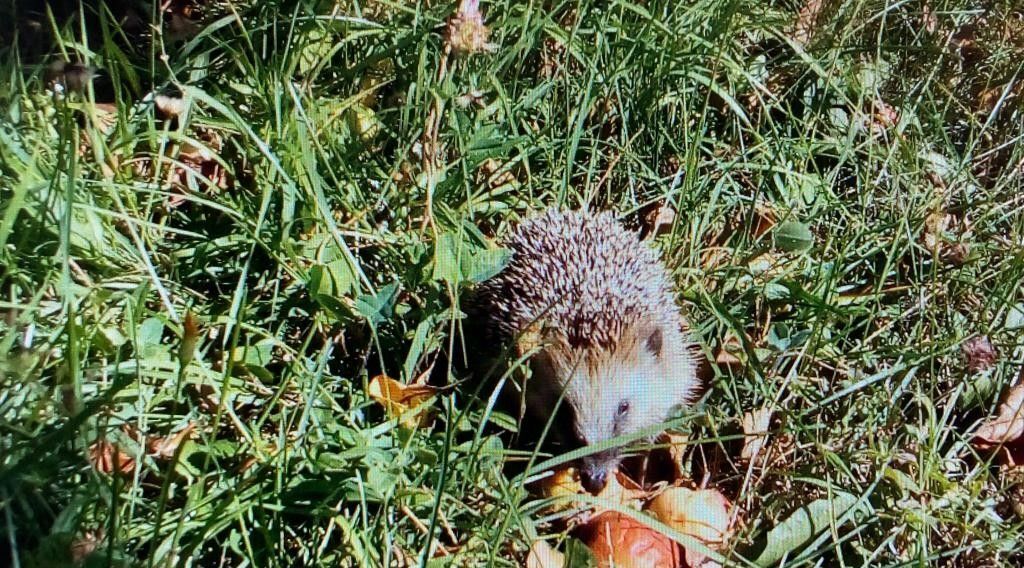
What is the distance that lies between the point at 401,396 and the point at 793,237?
1.36 metres

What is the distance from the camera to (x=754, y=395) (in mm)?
2867

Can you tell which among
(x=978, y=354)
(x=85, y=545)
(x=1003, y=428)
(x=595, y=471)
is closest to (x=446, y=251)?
(x=595, y=471)

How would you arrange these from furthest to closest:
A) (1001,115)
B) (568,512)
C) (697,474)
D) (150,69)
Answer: (1001,115) < (150,69) < (697,474) < (568,512)

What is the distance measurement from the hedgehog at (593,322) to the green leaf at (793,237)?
37 centimetres

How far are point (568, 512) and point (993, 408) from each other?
144 centimetres

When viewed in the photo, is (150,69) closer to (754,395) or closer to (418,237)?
(418,237)

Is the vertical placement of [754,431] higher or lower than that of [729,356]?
lower

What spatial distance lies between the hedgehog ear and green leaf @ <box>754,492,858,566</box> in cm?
70

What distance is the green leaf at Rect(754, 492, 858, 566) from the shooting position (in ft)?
8.18

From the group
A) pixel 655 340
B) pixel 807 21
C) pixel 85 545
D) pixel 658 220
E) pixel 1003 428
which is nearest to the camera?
pixel 85 545

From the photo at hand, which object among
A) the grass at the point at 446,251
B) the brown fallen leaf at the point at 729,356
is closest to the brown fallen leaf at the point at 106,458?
the grass at the point at 446,251

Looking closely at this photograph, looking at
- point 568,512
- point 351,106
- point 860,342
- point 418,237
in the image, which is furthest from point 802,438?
point 351,106

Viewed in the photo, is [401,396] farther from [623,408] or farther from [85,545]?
[85,545]

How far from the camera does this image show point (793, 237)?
10.0ft
